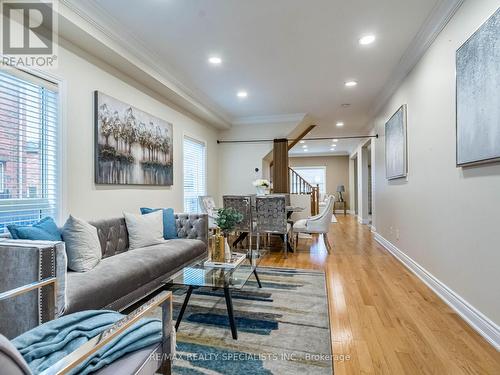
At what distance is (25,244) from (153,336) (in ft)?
3.78

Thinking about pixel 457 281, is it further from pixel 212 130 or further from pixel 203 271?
pixel 212 130

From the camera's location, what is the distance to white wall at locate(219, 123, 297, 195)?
638 centimetres

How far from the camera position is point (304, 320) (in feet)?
7.25

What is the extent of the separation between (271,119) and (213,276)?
474 centimetres

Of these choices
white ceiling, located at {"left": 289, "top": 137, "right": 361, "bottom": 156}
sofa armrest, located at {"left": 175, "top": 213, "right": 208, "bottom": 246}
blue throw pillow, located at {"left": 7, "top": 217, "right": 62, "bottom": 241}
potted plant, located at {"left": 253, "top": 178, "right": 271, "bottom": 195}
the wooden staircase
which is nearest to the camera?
blue throw pillow, located at {"left": 7, "top": 217, "right": 62, "bottom": 241}

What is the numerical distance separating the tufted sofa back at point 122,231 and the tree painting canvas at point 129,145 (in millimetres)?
558

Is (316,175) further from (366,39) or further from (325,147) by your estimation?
(366,39)

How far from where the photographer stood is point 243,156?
6.58m

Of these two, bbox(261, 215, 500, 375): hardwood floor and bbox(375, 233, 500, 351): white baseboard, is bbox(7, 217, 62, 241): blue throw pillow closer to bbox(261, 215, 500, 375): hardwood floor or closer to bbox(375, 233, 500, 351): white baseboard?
bbox(261, 215, 500, 375): hardwood floor

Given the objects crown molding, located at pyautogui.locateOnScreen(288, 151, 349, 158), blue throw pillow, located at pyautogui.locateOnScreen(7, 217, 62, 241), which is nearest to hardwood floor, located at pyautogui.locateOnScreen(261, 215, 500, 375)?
blue throw pillow, located at pyautogui.locateOnScreen(7, 217, 62, 241)

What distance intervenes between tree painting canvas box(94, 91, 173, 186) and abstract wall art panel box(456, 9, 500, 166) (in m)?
3.55

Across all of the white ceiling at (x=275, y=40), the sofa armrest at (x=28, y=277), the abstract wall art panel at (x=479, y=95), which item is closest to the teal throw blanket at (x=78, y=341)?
the sofa armrest at (x=28, y=277)

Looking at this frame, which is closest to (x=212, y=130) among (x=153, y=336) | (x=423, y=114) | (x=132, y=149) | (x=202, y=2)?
(x=132, y=149)

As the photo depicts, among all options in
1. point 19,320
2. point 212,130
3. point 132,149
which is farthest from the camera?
point 212,130
